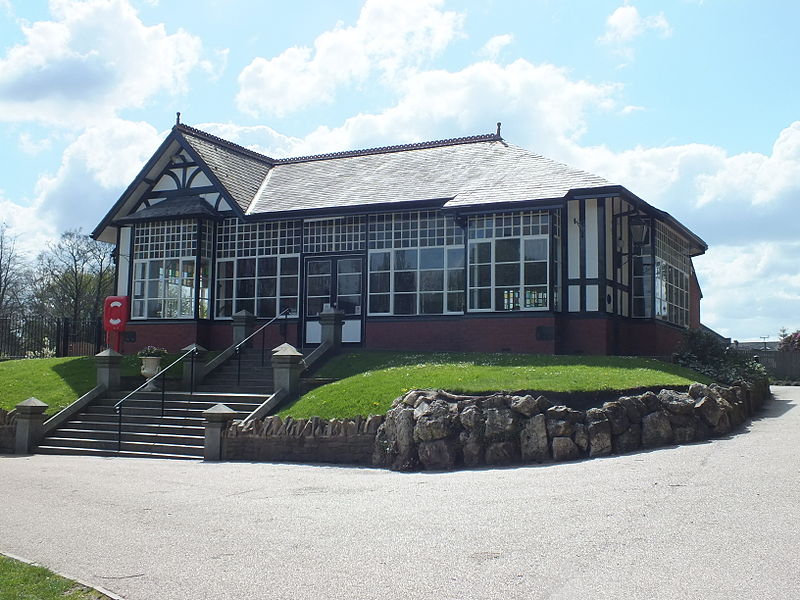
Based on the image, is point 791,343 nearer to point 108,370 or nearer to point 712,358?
point 712,358

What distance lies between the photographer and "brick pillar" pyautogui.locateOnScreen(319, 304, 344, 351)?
2159 cm

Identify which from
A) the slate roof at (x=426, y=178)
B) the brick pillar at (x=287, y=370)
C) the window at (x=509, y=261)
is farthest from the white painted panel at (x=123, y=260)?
the window at (x=509, y=261)

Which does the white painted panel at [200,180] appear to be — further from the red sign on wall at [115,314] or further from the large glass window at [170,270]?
the red sign on wall at [115,314]

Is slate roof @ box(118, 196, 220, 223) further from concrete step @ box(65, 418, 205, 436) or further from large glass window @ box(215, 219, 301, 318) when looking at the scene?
concrete step @ box(65, 418, 205, 436)

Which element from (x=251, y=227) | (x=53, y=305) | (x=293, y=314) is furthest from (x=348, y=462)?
(x=53, y=305)

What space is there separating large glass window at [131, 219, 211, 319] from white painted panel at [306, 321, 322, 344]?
3.46m

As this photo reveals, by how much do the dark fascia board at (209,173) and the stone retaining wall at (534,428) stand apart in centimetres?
1243

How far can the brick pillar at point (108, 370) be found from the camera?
807 inches

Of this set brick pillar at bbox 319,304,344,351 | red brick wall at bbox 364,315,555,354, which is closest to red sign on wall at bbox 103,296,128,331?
brick pillar at bbox 319,304,344,351

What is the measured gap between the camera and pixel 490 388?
1453 cm

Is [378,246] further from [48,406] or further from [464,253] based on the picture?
[48,406]

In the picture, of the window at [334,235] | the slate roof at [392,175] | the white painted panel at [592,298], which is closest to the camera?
the white painted panel at [592,298]

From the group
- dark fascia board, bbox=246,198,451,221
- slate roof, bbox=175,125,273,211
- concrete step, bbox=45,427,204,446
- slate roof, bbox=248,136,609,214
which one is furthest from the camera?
slate roof, bbox=175,125,273,211

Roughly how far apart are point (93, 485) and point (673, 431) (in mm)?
8966
